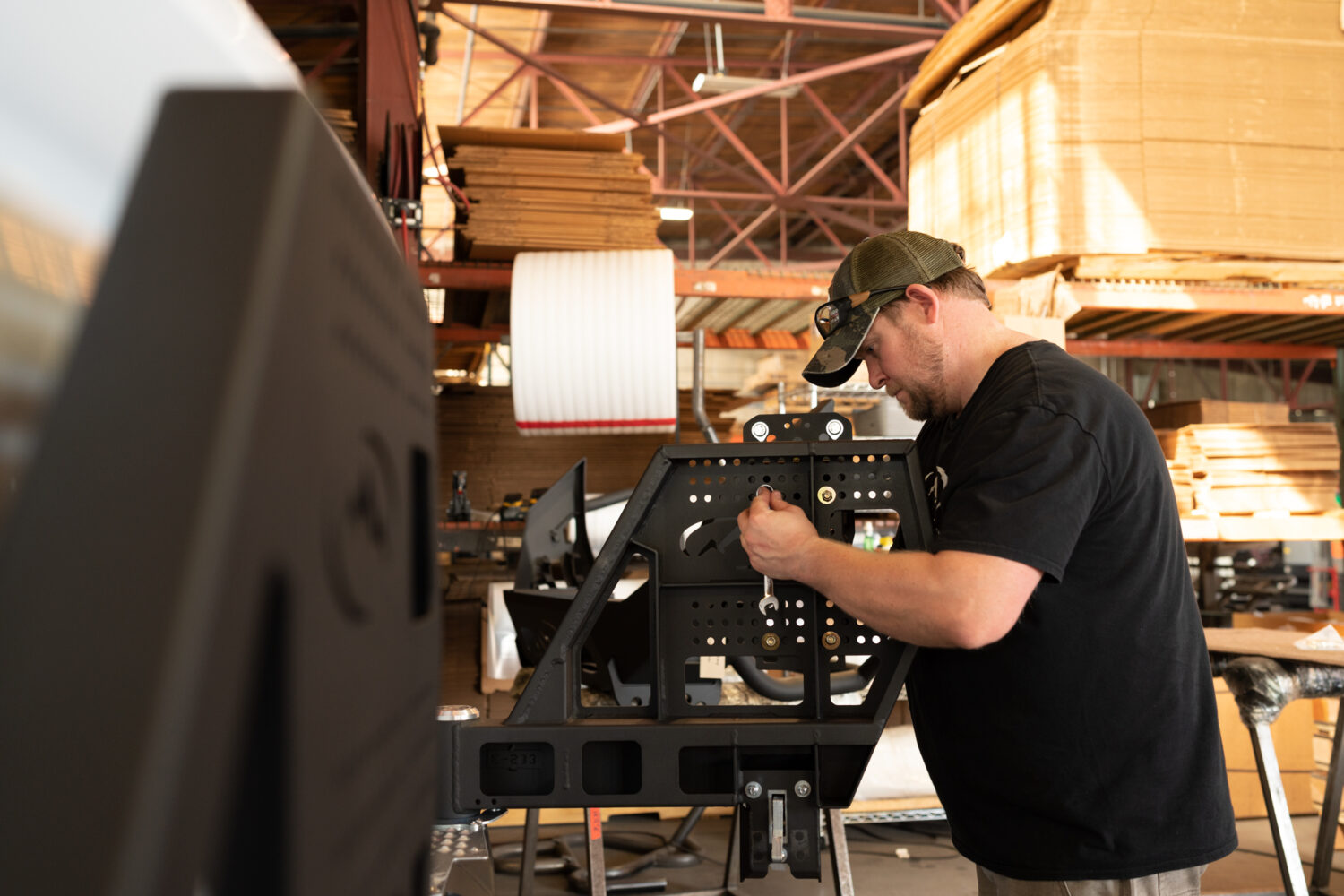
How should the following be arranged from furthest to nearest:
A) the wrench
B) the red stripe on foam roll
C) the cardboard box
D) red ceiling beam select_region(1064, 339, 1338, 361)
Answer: red ceiling beam select_region(1064, 339, 1338, 361) < the cardboard box < the red stripe on foam roll < the wrench

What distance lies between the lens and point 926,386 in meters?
2.03

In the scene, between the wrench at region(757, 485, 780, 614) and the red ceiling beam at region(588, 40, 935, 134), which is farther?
the red ceiling beam at region(588, 40, 935, 134)

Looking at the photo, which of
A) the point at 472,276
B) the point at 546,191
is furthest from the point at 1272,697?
the point at 472,276

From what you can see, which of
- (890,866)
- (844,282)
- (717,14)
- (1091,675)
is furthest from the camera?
(717,14)

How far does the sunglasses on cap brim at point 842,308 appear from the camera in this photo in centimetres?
198

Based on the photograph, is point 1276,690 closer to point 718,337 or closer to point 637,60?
point 718,337

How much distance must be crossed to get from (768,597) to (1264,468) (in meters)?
4.59

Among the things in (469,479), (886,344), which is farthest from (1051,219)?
(469,479)

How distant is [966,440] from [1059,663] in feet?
1.31

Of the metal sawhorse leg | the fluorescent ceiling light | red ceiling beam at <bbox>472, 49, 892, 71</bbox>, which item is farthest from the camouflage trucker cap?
red ceiling beam at <bbox>472, 49, 892, 71</bbox>

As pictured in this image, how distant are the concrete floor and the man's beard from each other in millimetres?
2870

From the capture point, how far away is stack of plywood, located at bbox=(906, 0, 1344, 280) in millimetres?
4398

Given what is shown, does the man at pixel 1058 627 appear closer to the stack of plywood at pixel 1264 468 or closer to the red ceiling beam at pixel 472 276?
the red ceiling beam at pixel 472 276

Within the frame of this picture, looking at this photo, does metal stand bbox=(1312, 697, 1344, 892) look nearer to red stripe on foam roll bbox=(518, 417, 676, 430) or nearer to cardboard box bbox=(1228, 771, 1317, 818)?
cardboard box bbox=(1228, 771, 1317, 818)
